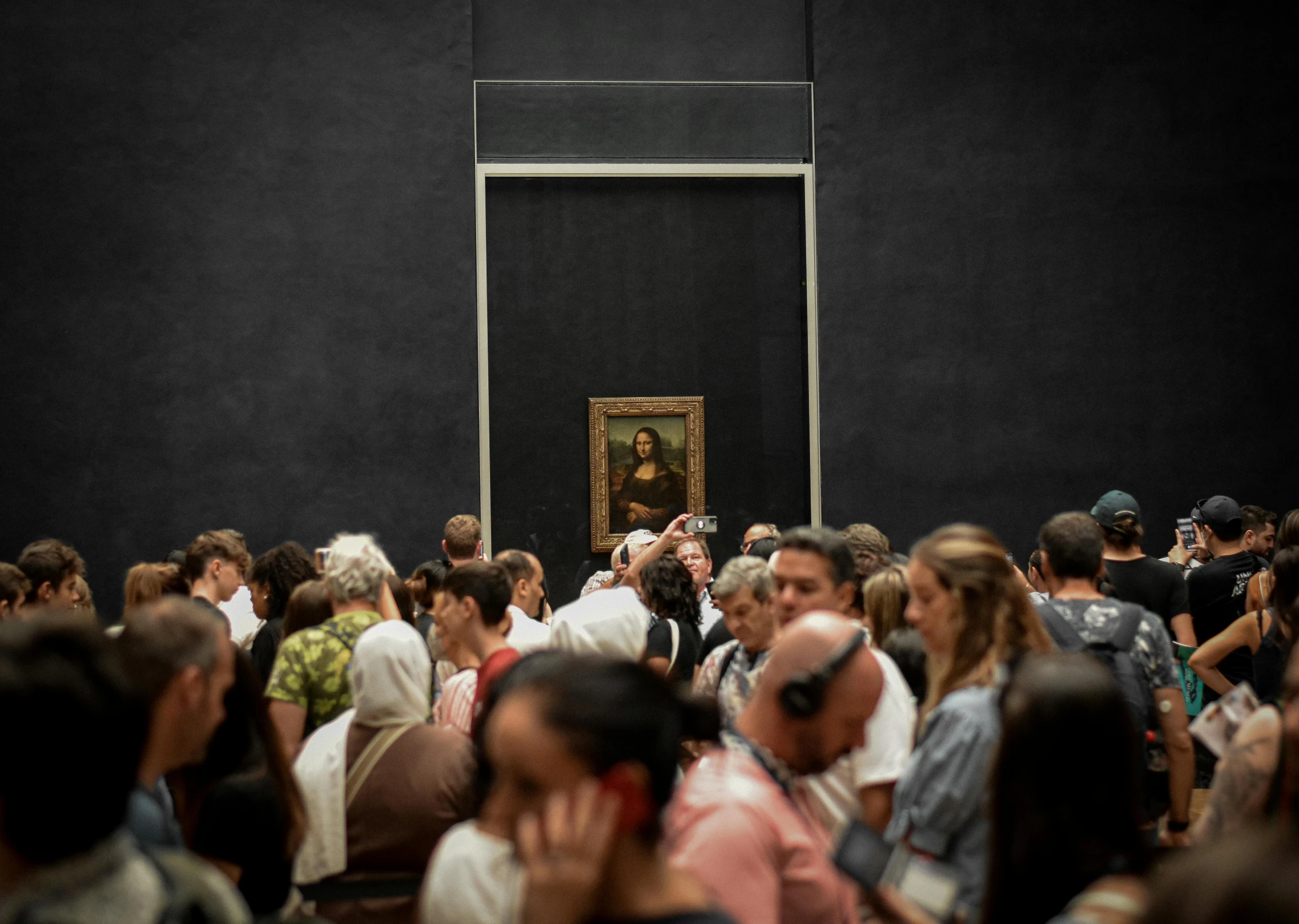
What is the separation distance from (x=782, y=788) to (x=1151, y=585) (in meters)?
4.41

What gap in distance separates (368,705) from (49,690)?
1867 millimetres

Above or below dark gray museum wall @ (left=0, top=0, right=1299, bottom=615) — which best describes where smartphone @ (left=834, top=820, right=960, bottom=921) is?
below

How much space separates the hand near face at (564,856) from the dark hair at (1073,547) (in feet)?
11.2

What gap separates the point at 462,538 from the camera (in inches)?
318

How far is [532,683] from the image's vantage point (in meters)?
1.73

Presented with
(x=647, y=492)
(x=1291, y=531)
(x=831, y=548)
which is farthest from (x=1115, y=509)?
(x=647, y=492)

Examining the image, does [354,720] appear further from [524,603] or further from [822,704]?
[524,603]

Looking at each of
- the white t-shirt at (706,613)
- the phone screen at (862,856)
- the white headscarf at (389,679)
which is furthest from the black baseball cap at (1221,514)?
the phone screen at (862,856)

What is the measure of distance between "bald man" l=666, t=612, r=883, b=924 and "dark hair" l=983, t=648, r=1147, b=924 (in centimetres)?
29

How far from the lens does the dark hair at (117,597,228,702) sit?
101 inches

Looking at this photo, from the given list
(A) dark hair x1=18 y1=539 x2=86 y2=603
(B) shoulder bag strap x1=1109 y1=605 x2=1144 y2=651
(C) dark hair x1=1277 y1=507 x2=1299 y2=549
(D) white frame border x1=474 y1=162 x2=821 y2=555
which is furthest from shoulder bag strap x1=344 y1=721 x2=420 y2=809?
(D) white frame border x1=474 y1=162 x2=821 y2=555

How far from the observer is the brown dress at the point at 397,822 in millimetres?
3486

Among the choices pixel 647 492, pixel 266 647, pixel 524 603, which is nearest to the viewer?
pixel 266 647

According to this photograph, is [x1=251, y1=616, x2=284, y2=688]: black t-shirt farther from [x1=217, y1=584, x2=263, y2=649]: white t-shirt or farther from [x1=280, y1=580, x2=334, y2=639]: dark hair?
[x1=217, y1=584, x2=263, y2=649]: white t-shirt
